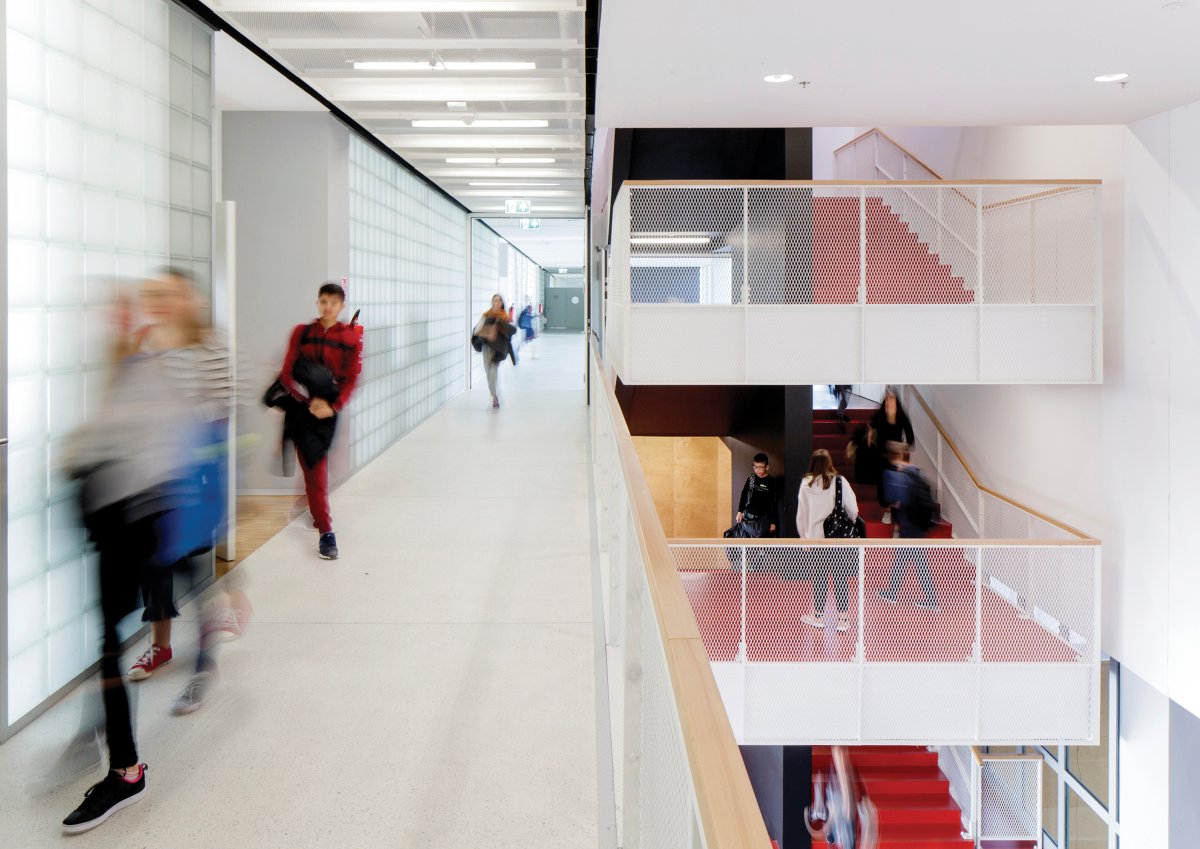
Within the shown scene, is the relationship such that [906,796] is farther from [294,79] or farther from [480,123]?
[294,79]

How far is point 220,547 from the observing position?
16.8 feet

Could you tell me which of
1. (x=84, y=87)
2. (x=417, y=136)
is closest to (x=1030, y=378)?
(x=417, y=136)

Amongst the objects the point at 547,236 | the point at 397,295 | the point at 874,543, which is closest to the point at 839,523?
the point at 874,543

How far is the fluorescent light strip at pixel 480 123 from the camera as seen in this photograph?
8.03 m

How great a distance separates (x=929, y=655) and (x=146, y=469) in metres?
5.58

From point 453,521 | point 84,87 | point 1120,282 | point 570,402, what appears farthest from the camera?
point 570,402

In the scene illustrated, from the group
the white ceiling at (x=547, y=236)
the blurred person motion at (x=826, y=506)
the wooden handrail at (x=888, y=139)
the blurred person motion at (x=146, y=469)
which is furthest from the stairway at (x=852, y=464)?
the blurred person motion at (x=146, y=469)

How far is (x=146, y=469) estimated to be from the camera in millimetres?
2418

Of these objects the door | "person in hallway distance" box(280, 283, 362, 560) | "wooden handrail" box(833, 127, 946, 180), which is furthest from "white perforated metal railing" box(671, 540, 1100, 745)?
the door

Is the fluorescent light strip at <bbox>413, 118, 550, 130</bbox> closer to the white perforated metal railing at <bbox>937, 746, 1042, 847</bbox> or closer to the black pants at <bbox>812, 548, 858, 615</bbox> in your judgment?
the black pants at <bbox>812, 548, 858, 615</bbox>

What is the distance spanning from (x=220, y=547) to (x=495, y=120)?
4663mm

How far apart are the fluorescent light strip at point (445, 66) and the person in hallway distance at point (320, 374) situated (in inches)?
93.4

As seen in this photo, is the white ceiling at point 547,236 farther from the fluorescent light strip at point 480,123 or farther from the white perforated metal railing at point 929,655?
the white perforated metal railing at point 929,655

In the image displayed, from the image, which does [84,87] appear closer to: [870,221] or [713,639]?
[713,639]
